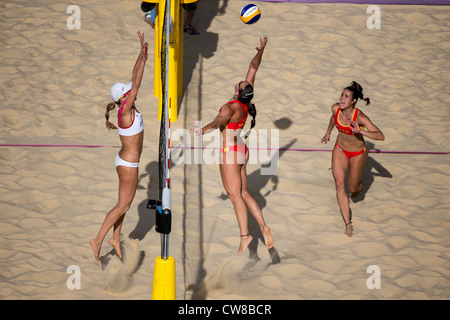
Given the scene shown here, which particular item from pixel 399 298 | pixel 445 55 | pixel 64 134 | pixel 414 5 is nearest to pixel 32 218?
pixel 64 134

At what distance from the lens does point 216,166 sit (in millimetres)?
7492

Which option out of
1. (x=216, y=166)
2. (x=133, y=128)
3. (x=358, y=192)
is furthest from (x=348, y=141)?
(x=133, y=128)

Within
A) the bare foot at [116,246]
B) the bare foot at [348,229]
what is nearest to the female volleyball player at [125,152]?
the bare foot at [116,246]

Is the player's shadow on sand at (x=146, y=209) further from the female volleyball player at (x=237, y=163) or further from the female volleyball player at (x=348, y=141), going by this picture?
the female volleyball player at (x=348, y=141)

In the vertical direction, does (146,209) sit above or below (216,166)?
below

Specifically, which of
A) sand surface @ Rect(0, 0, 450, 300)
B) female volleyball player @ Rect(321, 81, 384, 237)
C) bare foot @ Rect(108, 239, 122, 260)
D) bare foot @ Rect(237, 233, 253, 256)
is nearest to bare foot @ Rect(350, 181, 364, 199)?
sand surface @ Rect(0, 0, 450, 300)

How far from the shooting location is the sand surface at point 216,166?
5.44 meters

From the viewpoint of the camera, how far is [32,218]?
20.7 ft

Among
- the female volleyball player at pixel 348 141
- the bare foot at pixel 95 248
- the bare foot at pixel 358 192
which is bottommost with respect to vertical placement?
the bare foot at pixel 95 248

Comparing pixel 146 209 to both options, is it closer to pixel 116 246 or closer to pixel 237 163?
pixel 116 246

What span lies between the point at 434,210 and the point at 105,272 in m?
3.52

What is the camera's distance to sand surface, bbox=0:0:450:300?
5.44 meters

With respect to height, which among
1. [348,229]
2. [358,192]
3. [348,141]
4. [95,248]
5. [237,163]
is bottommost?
[95,248]

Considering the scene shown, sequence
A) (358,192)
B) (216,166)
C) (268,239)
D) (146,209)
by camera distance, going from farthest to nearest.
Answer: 1. (216,166)
2. (358,192)
3. (146,209)
4. (268,239)
